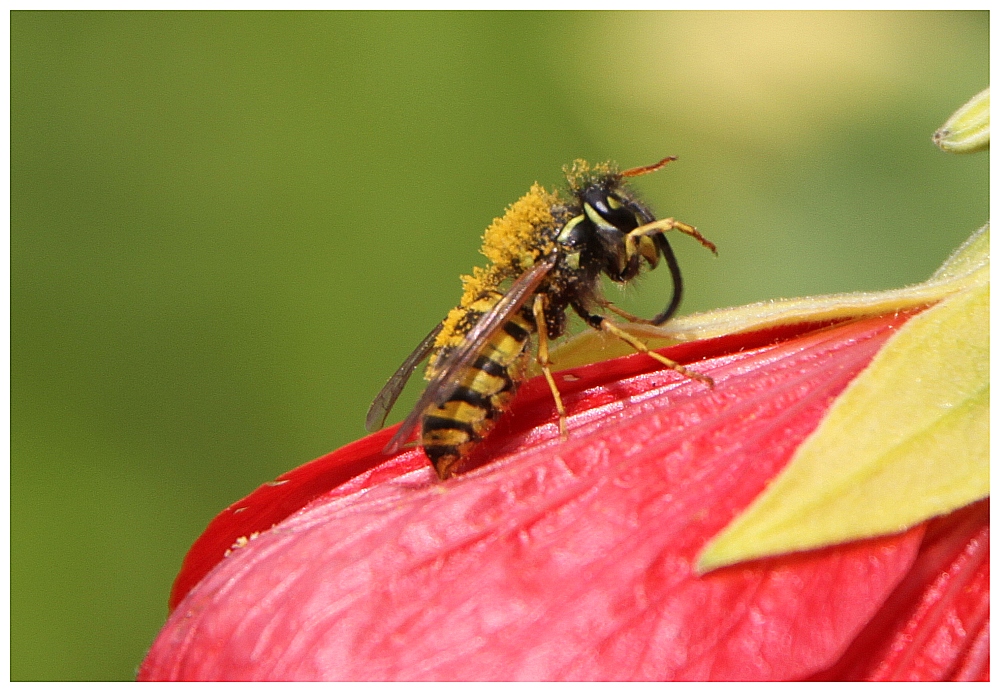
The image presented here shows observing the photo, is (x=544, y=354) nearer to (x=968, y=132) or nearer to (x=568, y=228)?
(x=568, y=228)

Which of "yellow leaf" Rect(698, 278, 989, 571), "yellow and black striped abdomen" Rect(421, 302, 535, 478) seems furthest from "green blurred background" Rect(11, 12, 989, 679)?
"yellow leaf" Rect(698, 278, 989, 571)

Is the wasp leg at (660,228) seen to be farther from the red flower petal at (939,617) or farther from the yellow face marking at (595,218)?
the red flower petal at (939,617)

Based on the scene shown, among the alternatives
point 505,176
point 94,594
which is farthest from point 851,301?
point 94,594

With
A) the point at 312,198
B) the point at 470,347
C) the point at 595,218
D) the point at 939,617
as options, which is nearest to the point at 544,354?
the point at 470,347

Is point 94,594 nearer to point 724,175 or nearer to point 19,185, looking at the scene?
point 19,185

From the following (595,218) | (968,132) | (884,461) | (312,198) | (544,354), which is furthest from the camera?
(312,198)
